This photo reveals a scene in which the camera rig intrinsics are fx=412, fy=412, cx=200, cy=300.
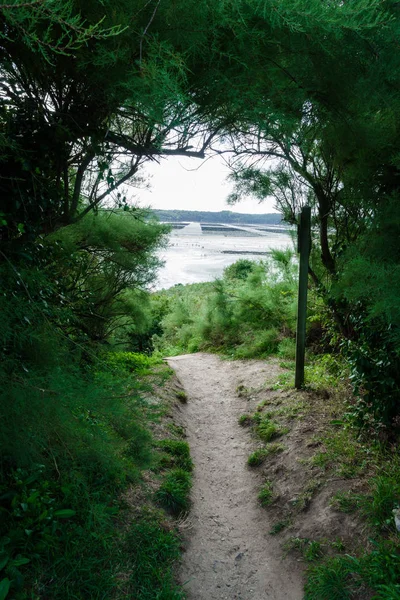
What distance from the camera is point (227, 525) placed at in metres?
Result: 3.75

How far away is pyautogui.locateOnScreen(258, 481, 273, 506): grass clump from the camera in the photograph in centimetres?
389

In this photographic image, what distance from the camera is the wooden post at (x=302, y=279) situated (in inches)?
216

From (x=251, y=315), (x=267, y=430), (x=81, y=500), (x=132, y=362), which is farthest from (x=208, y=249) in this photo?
(x=81, y=500)

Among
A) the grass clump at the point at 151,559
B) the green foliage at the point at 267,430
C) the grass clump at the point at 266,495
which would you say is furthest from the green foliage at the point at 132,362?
the grass clump at the point at 151,559

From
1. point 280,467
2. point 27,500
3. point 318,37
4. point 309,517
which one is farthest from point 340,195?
point 27,500

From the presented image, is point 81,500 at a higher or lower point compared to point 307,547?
higher

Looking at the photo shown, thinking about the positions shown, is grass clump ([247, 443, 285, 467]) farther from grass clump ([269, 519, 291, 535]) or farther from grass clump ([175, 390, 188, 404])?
grass clump ([175, 390, 188, 404])

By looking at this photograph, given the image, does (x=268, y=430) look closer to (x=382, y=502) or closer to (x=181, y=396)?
(x=181, y=396)

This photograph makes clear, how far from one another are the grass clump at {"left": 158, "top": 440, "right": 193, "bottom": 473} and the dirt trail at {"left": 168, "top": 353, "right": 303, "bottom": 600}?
0.18 m

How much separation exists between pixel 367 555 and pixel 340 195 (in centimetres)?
399

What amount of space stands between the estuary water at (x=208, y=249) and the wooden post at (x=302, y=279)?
156 centimetres

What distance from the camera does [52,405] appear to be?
2637mm

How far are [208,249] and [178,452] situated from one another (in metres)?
11.6

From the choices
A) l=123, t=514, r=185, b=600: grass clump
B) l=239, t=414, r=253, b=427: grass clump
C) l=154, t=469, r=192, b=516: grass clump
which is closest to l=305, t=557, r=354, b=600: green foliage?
l=123, t=514, r=185, b=600: grass clump
